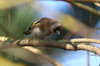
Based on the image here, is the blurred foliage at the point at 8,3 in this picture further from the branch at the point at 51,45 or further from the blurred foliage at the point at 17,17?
the branch at the point at 51,45

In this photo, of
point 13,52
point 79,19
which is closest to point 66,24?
point 79,19

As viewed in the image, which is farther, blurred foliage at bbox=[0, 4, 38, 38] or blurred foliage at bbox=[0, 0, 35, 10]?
blurred foliage at bbox=[0, 4, 38, 38]

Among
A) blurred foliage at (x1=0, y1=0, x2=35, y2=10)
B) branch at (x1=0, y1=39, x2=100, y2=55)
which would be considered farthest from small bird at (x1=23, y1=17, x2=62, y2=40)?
blurred foliage at (x1=0, y1=0, x2=35, y2=10)

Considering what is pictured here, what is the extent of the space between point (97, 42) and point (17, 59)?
1.03ft

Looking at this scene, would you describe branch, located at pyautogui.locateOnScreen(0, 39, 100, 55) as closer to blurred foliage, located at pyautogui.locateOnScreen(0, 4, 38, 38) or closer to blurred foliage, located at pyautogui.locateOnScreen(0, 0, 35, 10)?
blurred foliage, located at pyautogui.locateOnScreen(0, 4, 38, 38)

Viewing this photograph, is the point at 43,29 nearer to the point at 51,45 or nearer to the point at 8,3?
the point at 51,45

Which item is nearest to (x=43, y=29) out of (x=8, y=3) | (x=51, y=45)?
(x=51, y=45)

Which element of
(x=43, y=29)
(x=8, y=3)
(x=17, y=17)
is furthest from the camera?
(x=43, y=29)

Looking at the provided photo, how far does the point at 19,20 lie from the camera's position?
854mm

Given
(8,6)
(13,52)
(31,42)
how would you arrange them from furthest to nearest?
(31,42), (13,52), (8,6)

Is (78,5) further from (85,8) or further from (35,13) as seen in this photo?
(35,13)

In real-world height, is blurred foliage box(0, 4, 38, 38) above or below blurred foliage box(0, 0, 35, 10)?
below

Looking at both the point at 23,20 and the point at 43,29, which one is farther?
the point at 43,29

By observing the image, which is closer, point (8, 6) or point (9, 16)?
point (8, 6)
